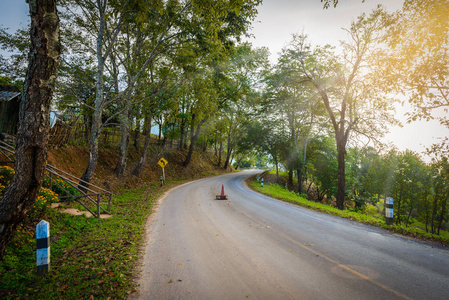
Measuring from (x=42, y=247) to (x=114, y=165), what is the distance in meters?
15.2

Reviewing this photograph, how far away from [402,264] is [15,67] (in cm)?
2167

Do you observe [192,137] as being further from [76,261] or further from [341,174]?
[76,261]

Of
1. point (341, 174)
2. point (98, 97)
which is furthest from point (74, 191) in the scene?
point (341, 174)

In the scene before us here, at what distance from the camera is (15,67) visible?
13.3 m

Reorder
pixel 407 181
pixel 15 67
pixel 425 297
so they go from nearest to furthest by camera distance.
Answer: pixel 425 297 → pixel 15 67 → pixel 407 181

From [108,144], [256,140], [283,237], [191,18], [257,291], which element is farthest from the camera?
[256,140]

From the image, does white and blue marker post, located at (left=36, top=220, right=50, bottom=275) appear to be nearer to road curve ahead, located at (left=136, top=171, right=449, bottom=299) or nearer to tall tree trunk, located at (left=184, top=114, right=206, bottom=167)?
road curve ahead, located at (left=136, top=171, right=449, bottom=299)

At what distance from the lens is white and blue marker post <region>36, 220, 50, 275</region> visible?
330cm

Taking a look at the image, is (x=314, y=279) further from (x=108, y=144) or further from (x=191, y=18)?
(x=108, y=144)

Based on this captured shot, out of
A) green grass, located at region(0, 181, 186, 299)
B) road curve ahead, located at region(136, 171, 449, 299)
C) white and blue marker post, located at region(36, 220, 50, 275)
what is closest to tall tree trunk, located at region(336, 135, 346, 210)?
road curve ahead, located at region(136, 171, 449, 299)

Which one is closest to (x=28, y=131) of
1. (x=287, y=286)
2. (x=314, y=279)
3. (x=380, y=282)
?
(x=287, y=286)

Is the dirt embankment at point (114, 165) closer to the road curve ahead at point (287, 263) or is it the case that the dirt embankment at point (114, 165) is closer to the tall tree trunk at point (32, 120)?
the tall tree trunk at point (32, 120)

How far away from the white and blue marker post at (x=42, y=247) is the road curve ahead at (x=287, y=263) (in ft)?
5.37

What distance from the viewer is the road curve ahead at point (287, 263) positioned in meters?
3.19
